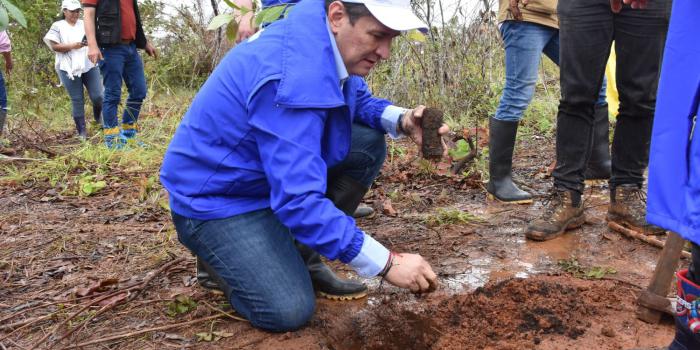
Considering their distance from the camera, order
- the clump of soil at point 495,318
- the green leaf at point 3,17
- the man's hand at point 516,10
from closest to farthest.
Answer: the green leaf at point 3,17 → the clump of soil at point 495,318 → the man's hand at point 516,10

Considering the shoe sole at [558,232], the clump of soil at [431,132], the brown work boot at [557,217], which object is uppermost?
the clump of soil at [431,132]

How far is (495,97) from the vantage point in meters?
6.53

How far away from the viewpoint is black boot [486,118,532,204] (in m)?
3.68

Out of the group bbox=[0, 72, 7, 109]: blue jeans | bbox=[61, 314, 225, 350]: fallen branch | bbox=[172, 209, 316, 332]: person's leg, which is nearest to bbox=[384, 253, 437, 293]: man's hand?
bbox=[172, 209, 316, 332]: person's leg

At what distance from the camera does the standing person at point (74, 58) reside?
649 centimetres

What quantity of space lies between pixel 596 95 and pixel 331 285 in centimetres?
155

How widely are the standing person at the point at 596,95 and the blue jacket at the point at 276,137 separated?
1.16 meters

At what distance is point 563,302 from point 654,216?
837mm

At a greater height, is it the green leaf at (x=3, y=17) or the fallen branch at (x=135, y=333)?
the green leaf at (x=3, y=17)

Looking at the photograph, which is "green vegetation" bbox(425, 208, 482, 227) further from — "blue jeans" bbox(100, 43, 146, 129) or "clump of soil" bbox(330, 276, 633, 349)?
"blue jeans" bbox(100, 43, 146, 129)

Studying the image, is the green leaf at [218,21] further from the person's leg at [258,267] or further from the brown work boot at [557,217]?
the brown work boot at [557,217]

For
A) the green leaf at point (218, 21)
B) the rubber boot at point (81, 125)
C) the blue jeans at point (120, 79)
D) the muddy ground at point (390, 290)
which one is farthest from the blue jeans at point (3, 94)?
the green leaf at point (218, 21)

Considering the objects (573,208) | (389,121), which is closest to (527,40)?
(573,208)

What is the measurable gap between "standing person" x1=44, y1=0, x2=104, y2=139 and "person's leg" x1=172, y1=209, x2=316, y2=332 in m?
4.67
